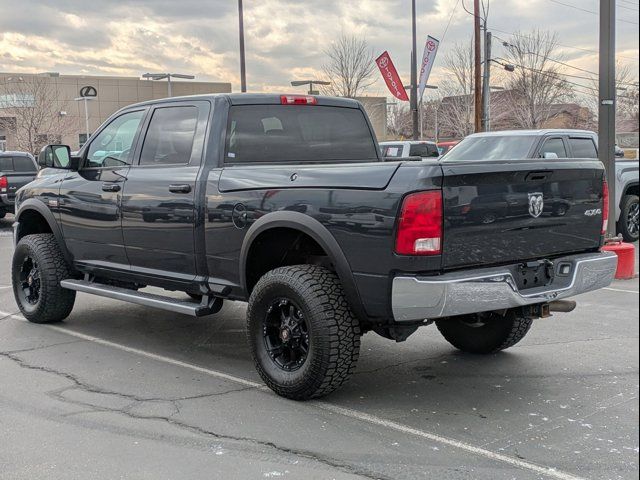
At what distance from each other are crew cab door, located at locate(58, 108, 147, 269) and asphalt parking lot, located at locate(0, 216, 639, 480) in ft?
2.68

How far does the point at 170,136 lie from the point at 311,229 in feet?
6.31

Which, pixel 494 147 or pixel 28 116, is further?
pixel 28 116

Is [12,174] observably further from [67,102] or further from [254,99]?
[67,102]

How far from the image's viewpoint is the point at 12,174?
17.5 metres

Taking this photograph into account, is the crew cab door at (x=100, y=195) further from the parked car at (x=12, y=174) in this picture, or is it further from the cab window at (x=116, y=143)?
the parked car at (x=12, y=174)

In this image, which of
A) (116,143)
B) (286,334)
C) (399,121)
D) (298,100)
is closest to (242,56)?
(116,143)

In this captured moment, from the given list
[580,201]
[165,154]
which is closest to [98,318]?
[165,154]

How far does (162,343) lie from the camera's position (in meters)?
6.27

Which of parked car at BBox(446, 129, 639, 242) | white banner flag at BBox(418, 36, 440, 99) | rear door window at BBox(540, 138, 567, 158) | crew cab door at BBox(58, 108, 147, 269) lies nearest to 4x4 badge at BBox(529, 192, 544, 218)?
crew cab door at BBox(58, 108, 147, 269)

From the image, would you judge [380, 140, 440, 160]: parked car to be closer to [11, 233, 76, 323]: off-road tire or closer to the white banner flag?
the white banner flag

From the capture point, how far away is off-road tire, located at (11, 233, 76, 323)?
21.8ft

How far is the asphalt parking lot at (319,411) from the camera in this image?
12.0 feet

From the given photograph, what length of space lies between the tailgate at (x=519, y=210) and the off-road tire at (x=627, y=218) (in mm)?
8297

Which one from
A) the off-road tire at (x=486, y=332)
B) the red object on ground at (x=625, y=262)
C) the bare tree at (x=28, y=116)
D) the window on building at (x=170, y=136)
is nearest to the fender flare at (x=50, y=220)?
the window on building at (x=170, y=136)
